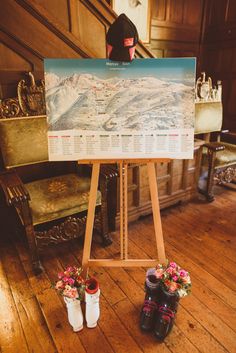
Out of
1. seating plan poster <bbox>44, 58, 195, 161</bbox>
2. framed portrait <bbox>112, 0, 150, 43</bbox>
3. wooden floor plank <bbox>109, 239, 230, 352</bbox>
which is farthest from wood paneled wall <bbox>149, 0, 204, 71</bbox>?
wooden floor plank <bbox>109, 239, 230, 352</bbox>

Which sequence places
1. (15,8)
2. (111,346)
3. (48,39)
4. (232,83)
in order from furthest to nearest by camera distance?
(232,83) → (48,39) → (15,8) → (111,346)

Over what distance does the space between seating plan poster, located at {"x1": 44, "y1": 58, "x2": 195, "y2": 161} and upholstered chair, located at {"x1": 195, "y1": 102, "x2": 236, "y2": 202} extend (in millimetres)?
1383

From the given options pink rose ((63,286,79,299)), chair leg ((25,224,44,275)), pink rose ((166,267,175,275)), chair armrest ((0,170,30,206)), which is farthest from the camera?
chair leg ((25,224,44,275))

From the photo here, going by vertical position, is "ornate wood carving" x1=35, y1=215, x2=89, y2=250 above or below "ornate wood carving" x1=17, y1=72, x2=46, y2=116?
below

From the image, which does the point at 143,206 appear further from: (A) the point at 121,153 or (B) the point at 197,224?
(A) the point at 121,153

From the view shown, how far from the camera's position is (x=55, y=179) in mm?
2195

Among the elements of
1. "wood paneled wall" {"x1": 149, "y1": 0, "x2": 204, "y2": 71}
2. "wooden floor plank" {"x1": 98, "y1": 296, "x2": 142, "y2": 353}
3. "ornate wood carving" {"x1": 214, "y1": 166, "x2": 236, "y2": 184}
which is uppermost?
"wood paneled wall" {"x1": 149, "y1": 0, "x2": 204, "y2": 71}

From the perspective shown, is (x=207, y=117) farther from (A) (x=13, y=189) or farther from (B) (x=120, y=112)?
(A) (x=13, y=189)

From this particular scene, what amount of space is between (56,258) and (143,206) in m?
0.98

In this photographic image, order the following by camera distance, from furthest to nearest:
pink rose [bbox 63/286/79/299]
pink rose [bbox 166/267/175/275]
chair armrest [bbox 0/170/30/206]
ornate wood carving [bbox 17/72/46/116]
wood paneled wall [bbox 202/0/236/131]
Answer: wood paneled wall [bbox 202/0/236/131] < ornate wood carving [bbox 17/72/46/116] < chair armrest [bbox 0/170/30/206] < pink rose [bbox 166/267/175/275] < pink rose [bbox 63/286/79/299]

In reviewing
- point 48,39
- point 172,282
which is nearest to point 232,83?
point 48,39

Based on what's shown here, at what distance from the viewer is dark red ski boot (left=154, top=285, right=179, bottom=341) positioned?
4.61ft

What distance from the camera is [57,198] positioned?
1.89 meters

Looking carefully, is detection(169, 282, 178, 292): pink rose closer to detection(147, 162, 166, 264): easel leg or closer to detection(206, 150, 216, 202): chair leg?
detection(147, 162, 166, 264): easel leg
